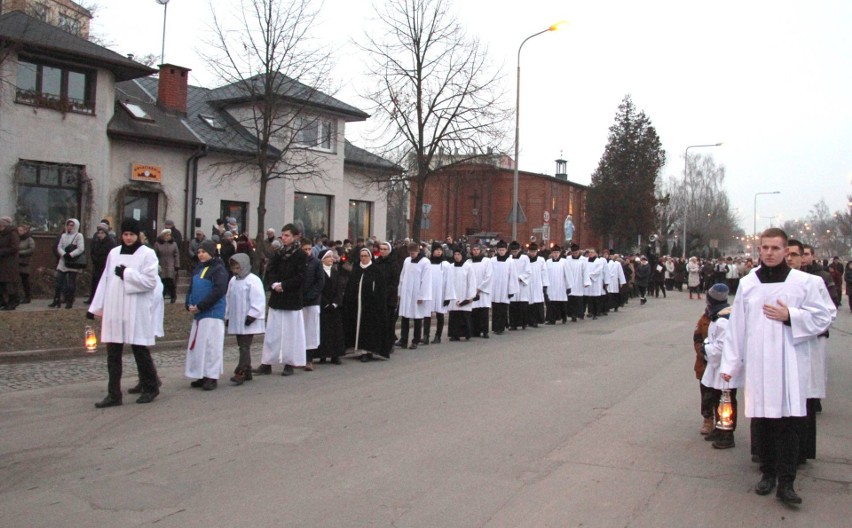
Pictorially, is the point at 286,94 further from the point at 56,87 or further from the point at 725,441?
the point at 725,441

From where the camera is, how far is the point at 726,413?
6957mm

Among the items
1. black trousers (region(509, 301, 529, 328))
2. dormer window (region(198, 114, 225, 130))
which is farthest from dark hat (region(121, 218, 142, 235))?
dormer window (region(198, 114, 225, 130))

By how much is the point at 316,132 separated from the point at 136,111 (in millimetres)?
6846

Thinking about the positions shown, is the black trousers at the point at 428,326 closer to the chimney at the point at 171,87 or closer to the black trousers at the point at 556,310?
the black trousers at the point at 556,310

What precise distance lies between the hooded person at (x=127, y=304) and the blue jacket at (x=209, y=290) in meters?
0.95

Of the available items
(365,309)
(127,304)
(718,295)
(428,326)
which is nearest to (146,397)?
(127,304)

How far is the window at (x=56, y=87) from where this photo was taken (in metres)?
21.8

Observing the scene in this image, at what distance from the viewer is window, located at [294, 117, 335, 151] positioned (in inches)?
1036

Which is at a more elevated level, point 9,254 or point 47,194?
point 47,194

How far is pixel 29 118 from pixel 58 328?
11.1m

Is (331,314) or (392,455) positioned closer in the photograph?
(392,455)

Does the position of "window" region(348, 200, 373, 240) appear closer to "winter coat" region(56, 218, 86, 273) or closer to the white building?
the white building

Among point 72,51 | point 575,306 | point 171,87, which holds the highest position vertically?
point 171,87

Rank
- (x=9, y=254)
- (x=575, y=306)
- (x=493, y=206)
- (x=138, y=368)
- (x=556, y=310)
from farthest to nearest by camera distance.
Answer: (x=493, y=206)
(x=575, y=306)
(x=556, y=310)
(x=9, y=254)
(x=138, y=368)
